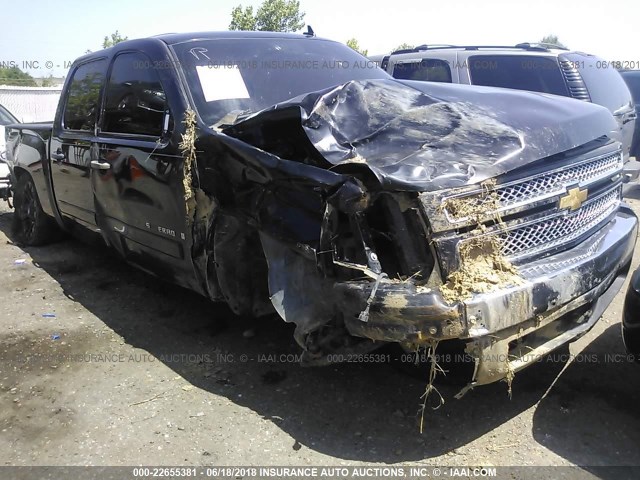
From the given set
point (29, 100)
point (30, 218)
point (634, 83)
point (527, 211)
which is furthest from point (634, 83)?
point (29, 100)

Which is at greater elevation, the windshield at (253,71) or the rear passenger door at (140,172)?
the windshield at (253,71)

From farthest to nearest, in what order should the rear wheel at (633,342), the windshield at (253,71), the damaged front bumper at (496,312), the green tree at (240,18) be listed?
the green tree at (240,18) → the windshield at (253,71) → the rear wheel at (633,342) → the damaged front bumper at (496,312)

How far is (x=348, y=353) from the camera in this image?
8.79ft

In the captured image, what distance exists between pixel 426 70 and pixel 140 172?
4.87 m

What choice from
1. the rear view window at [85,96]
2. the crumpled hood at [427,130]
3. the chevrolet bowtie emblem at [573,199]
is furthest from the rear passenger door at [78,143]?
the chevrolet bowtie emblem at [573,199]

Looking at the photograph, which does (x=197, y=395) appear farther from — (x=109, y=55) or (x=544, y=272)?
(x=109, y=55)

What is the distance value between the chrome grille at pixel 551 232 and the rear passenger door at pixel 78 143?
326cm

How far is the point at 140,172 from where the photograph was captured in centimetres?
372

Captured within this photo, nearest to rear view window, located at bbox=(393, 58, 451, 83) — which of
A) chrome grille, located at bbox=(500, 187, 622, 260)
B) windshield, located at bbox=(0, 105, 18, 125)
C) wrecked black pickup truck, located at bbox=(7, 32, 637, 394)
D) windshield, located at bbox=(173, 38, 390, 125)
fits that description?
windshield, located at bbox=(173, 38, 390, 125)

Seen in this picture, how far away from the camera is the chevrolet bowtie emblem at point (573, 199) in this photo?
2734 mm

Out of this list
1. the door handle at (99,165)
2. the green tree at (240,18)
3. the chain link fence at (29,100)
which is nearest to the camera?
the door handle at (99,165)

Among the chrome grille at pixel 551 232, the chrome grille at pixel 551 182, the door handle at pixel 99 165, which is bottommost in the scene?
the chrome grille at pixel 551 232

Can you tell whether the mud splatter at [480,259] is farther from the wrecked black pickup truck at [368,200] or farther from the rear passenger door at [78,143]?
the rear passenger door at [78,143]

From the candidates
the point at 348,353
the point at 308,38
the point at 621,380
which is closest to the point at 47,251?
the point at 308,38
